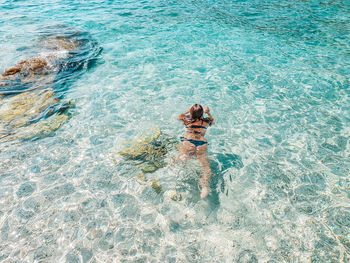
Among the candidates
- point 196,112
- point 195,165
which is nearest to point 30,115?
point 196,112

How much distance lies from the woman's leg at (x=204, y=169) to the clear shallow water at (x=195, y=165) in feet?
0.61

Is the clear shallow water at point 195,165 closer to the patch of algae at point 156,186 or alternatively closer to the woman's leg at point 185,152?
the patch of algae at point 156,186

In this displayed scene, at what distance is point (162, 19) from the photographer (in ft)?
52.1

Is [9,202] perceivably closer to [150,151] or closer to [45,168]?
[45,168]

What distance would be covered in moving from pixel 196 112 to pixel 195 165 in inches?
55.8

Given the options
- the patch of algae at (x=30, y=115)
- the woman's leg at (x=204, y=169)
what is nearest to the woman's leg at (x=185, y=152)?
the woman's leg at (x=204, y=169)

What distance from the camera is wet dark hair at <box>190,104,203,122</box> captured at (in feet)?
19.2

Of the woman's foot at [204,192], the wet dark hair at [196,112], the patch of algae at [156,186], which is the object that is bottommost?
the patch of algae at [156,186]

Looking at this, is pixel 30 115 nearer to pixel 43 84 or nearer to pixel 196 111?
pixel 43 84

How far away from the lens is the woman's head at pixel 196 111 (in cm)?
584

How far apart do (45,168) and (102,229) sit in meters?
2.37

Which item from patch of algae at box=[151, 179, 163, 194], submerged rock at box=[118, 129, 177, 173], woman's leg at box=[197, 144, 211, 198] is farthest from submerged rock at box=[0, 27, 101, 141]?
woman's leg at box=[197, 144, 211, 198]

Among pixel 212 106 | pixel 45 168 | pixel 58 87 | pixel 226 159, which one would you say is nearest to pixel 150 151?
pixel 226 159

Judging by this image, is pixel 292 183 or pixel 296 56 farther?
pixel 296 56
